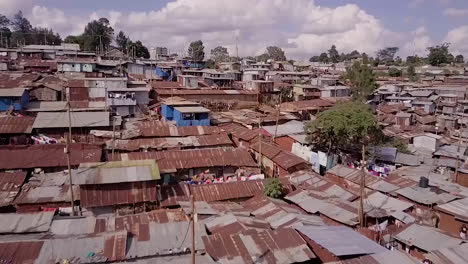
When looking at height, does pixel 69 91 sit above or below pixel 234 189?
above

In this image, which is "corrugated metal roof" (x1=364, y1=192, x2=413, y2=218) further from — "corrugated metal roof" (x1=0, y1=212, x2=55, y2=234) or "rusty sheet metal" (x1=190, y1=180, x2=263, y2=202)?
"corrugated metal roof" (x1=0, y1=212, x2=55, y2=234)

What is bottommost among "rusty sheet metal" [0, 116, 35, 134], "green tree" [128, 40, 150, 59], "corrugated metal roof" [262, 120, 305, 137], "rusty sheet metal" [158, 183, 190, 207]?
"rusty sheet metal" [158, 183, 190, 207]

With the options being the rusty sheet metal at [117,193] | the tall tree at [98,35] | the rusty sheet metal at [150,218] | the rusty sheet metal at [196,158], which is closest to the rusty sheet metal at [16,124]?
the rusty sheet metal at [196,158]

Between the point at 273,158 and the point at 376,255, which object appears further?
the point at 273,158

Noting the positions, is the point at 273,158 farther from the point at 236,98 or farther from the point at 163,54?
the point at 163,54

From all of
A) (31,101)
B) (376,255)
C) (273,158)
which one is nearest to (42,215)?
(376,255)

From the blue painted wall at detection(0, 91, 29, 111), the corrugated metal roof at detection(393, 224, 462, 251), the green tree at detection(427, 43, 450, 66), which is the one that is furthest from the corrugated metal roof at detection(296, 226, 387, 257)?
the green tree at detection(427, 43, 450, 66)

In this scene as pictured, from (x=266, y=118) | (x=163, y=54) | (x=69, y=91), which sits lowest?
(x=266, y=118)

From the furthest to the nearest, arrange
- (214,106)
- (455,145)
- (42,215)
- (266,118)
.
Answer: (214,106) → (266,118) → (455,145) → (42,215)
